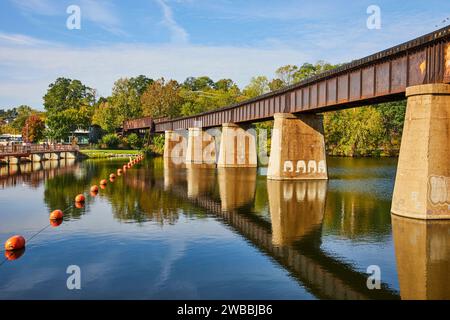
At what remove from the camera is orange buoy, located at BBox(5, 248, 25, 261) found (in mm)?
18250

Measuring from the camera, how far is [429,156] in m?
23.8

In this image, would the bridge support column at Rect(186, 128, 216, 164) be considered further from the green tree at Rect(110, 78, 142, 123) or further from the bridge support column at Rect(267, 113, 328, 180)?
the green tree at Rect(110, 78, 142, 123)

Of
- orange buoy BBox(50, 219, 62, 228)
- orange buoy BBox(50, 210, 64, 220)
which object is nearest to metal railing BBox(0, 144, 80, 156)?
orange buoy BBox(50, 210, 64, 220)

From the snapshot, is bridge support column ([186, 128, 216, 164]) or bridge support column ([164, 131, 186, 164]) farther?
bridge support column ([164, 131, 186, 164])

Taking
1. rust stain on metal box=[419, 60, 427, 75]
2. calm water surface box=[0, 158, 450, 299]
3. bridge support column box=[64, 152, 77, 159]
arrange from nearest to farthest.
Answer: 1. calm water surface box=[0, 158, 450, 299]
2. rust stain on metal box=[419, 60, 427, 75]
3. bridge support column box=[64, 152, 77, 159]

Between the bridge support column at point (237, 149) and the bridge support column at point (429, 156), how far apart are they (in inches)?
1834

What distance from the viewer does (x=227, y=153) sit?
71.3 m

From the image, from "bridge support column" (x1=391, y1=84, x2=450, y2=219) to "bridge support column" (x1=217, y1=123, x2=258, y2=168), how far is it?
4659 cm

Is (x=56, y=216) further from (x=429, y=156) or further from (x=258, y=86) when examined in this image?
(x=258, y=86)

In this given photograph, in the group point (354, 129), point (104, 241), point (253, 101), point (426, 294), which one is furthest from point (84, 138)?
point (426, 294)

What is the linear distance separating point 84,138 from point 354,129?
352ft

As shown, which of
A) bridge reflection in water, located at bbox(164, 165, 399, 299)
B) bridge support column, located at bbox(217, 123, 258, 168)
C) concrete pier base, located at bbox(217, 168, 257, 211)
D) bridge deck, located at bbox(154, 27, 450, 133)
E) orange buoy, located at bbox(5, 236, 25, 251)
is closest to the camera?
bridge reflection in water, located at bbox(164, 165, 399, 299)

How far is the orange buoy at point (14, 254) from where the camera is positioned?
18250mm
